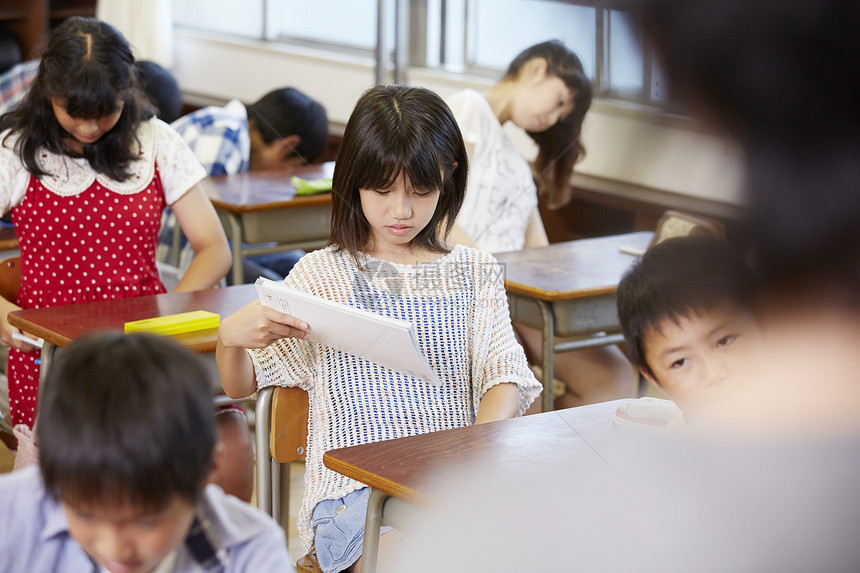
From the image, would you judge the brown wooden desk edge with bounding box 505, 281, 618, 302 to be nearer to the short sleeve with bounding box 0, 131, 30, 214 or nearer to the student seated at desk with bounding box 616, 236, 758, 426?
the short sleeve with bounding box 0, 131, 30, 214

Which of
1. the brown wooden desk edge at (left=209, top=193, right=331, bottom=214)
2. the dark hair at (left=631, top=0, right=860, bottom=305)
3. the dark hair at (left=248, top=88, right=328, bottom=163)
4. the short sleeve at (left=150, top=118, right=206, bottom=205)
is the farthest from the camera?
the dark hair at (left=248, top=88, right=328, bottom=163)

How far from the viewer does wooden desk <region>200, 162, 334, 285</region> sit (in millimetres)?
2689

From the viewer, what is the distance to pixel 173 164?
2.06 metres

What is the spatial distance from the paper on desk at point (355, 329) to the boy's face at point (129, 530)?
470 mm

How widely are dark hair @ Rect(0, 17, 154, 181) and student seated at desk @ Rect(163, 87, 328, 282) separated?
2.69ft

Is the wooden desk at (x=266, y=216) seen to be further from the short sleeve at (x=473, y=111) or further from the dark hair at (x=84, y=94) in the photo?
the short sleeve at (x=473, y=111)

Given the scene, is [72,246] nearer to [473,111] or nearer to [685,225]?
[473,111]

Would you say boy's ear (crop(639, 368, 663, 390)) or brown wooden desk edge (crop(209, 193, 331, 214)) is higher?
boy's ear (crop(639, 368, 663, 390))

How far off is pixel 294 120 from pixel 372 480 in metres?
2.22

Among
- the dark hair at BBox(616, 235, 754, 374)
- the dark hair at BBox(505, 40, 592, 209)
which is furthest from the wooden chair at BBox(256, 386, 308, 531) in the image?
the dark hair at BBox(616, 235, 754, 374)

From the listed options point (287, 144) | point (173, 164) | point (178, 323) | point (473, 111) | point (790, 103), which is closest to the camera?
point (790, 103)

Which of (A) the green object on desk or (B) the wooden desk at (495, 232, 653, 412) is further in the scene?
(A) the green object on desk

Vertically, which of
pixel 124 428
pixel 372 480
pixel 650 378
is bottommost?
pixel 372 480

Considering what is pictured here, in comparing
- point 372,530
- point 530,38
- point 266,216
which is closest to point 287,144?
point 266,216
